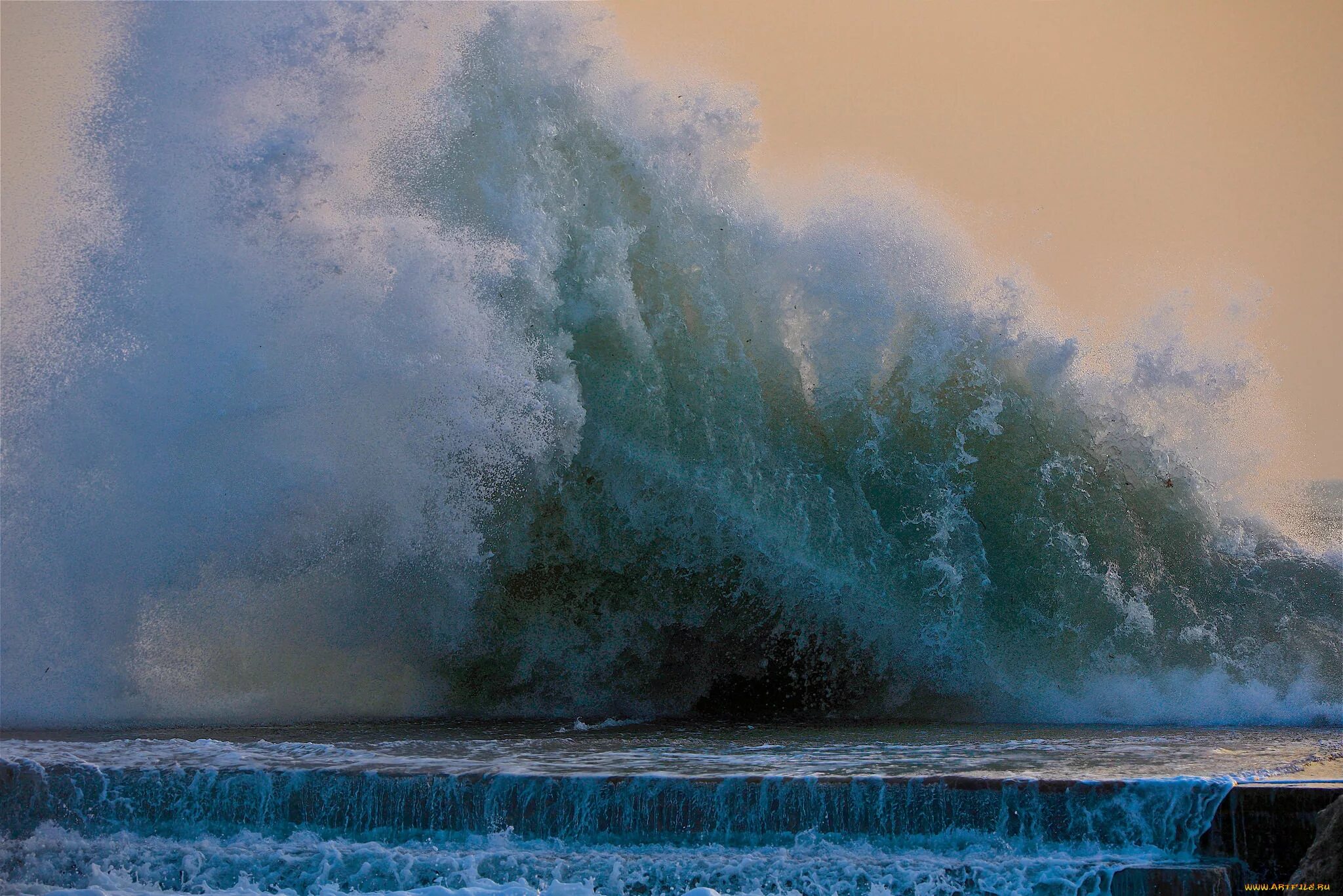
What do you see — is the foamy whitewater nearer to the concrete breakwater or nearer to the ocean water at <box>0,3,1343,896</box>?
the ocean water at <box>0,3,1343,896</box>

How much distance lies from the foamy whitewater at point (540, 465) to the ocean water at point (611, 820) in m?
2.17

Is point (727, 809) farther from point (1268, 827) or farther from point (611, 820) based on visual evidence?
point (1268, 827)

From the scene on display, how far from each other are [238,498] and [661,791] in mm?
4095

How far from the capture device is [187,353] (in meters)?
7.17

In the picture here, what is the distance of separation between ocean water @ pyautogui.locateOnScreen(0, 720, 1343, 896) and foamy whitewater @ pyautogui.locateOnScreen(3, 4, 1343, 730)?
7.12 feet

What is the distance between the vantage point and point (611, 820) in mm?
3959

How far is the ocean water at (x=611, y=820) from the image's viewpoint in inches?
146

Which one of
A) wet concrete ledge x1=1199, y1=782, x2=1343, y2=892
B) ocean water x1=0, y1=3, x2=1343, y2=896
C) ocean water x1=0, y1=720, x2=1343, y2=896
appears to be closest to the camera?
wet concrete ledge x1=1199, y1=782, x2=1343, y2=892

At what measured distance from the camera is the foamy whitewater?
22.4 feet

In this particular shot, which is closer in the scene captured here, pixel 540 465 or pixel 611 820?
pixel 611 820

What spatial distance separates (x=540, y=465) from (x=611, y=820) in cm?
332

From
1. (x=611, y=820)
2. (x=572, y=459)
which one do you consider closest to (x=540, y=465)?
(x=572, y=459)

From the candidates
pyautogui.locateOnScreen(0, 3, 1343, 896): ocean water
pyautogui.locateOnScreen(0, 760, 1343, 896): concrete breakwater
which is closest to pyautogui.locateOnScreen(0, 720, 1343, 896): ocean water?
pyautogui.locateOnScreen(0, 760, 1343, 896): concrete breakwater

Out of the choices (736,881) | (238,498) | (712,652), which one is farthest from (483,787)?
(238,498)
